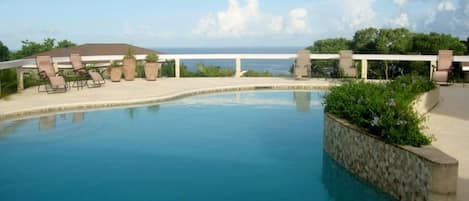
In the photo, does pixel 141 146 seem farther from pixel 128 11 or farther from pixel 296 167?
pixel 128 11

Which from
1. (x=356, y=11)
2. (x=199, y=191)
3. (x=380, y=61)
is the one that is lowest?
(x=199, y=191)

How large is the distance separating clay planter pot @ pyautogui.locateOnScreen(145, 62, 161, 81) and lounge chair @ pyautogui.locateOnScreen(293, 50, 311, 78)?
4144mm

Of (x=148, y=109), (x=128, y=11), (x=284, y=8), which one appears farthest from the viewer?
(x=128, y=11)

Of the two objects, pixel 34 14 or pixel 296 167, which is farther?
pixel 34 14

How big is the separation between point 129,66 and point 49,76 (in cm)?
310

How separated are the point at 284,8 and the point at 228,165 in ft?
73.9

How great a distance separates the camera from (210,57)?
653 inches

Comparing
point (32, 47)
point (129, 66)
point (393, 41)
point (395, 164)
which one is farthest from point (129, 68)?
point (32, 47)

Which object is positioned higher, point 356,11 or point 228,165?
point 356,11

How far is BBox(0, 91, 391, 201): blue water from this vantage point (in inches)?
208

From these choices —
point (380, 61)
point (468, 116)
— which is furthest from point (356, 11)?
point (468, 116)

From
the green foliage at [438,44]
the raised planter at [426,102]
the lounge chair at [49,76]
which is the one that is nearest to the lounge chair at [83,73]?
the lounge chair at [49,76]

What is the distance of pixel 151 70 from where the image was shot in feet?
48.2

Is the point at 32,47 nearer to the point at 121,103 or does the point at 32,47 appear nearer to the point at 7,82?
the point at 7,82
